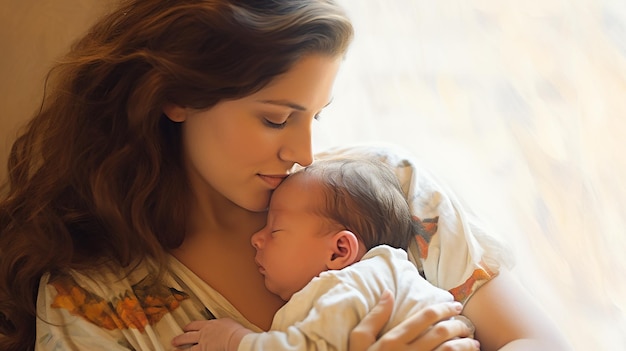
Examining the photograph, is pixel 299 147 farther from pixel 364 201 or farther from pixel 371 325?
pixel 371 325

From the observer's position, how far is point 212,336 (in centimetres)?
140

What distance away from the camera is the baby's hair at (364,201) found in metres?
1.49

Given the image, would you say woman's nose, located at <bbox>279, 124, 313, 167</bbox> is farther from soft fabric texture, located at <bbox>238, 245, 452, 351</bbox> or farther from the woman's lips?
soft fabric texture, located at <bbox>238, 245, 452, 351</bbox>

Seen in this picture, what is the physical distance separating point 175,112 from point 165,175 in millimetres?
144

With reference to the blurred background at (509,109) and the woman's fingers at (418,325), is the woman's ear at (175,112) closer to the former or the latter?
the blurred background at (509,109)

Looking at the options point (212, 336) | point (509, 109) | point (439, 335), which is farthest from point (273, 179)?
point (509, 109)

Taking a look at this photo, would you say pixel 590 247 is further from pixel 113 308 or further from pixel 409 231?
pixel 113 308

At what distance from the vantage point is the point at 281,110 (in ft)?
4.65

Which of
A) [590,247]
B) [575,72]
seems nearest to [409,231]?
[590,247]

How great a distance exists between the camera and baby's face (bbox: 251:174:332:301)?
1.46 m

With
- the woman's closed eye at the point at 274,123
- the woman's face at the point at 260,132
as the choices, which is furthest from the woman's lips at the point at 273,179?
the woman's closed eye at the point at 274,123

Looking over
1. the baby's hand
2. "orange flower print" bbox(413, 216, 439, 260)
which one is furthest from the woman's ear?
"orange flower print" bbox(413, 216, 439, 260)

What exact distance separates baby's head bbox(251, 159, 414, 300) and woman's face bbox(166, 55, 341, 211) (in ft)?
0.17

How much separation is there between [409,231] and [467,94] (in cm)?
38
